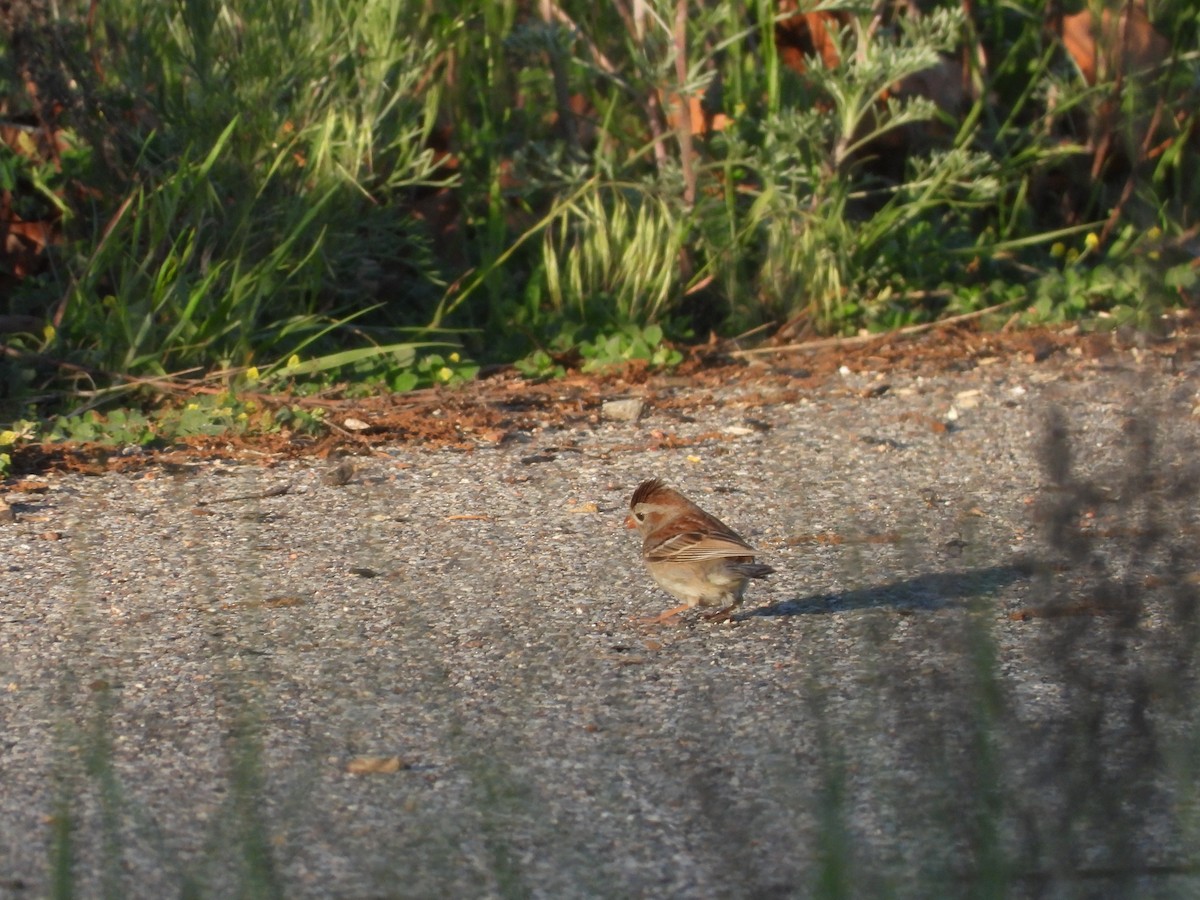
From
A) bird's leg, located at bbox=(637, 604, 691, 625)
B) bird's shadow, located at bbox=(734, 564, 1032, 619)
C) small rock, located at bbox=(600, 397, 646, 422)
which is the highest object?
bird's leg, located at bbox=(637, 604, 691, 625)

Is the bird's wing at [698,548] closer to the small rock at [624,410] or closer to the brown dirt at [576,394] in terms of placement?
the brown dirt at [576,394]

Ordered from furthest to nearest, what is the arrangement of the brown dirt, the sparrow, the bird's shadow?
the brown dirt → the bird's shadow → the sparrow

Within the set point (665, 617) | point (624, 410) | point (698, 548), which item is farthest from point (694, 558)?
point (624, 410)

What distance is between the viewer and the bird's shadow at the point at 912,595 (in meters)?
4.59

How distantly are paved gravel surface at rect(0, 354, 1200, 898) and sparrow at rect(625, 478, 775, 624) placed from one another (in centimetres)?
11

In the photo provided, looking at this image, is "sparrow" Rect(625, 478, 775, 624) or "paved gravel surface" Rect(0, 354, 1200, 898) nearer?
"paved gravel surface" Rect(0, 354, 1200, 898)

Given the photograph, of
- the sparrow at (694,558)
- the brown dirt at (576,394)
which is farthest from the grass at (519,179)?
the sparrow at (694,558)

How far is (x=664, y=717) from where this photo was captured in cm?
378

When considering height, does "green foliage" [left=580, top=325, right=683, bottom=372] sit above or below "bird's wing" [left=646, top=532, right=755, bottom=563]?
below

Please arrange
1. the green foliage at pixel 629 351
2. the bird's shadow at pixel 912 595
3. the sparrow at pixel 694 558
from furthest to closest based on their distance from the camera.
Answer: the green foliage at pixel 629 351 < the bird's shadow at pixel 912 595 < the sparrow at pixel 694 558

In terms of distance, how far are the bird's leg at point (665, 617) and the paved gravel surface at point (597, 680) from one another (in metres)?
0.07

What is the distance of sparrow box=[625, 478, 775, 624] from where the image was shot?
14.3 feet

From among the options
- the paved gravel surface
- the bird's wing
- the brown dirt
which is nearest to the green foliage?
the brown dirt

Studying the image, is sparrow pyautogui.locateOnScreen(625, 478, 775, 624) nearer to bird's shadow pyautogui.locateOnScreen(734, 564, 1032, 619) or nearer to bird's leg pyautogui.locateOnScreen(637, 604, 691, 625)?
bird's leg pyautogui.locateOnScreen(637, 604, 691, 625)
